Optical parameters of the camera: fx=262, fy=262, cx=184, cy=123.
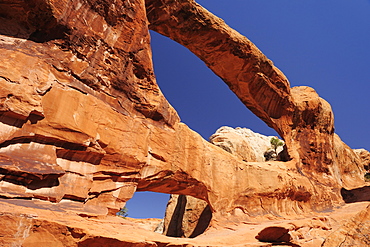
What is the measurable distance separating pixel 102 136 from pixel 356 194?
20.6m

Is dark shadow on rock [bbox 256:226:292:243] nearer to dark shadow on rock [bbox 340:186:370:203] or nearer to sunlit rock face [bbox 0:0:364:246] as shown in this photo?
sunlit rock face [bbox 0:0:364:246]

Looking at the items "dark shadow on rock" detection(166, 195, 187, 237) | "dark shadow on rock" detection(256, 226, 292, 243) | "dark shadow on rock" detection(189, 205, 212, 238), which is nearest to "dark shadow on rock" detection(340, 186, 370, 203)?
"dark shadow on rock" detection(189, 205, 212, 238)

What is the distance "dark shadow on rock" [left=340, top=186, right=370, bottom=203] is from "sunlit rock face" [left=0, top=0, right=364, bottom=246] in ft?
21.0

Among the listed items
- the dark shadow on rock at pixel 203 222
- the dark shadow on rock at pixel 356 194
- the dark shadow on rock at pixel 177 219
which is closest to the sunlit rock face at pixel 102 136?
the dark shadow on rock at pixel 203 222

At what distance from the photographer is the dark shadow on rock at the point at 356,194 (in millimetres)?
19763

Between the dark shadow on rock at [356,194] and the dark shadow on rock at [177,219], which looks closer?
the dark shadow on rock at [356,194]

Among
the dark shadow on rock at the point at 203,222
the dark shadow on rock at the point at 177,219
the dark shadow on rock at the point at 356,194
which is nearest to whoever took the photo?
the dark shadow on rock at the point at 203,222

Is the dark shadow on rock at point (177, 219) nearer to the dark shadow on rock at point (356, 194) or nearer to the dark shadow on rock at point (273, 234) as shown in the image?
the dark shadow on rock at point (273, 234)

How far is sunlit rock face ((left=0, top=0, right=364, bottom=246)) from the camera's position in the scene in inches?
252

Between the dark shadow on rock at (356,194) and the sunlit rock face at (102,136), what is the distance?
21.0ft

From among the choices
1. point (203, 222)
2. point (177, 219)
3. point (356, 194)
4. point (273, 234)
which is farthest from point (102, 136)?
point (356, 194)

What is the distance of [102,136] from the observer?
852 cm

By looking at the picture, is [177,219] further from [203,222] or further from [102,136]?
[102,136]

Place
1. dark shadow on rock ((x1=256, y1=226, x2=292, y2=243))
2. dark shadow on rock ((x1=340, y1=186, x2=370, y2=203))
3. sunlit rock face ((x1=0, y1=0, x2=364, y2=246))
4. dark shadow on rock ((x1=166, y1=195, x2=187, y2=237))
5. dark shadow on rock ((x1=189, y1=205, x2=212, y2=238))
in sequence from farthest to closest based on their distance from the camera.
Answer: dark shadow on rock ((x1=166, y1=195, x2=187, y2=237)) < dark shadow on rock ((x1=340, y1=186, x2=370, y2=203)) < dark shadow on rock ((x1=189, y1=205, x2=212, y2=238)) < dark shadow on rock ((x1=256, y1=226, x2=292, y2=243)) < sunlit rock face ((x1=0, y1=0, x2=364, y2=246))
